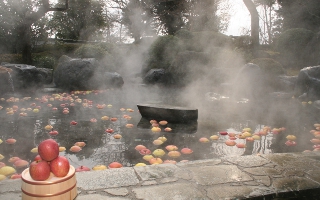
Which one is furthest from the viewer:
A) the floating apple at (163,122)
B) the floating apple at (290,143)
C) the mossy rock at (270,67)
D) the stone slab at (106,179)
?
the mossy rock at (270,67)

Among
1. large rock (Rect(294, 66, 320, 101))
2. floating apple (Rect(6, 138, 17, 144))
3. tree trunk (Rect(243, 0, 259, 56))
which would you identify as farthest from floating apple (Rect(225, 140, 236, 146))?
tree trunk (Rect(243, 0, 259, 56))

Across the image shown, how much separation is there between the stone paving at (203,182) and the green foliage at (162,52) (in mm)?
15010

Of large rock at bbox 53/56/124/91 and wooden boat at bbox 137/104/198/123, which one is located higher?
→ large rock at bbox 53/56/124/91

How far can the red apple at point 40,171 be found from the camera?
5.59ft

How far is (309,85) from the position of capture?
374 inches

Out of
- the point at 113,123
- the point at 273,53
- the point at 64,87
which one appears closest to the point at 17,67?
the point at 64,87

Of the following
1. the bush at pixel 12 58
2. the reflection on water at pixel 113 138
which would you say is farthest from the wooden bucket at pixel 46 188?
the bush at pixel 12 58

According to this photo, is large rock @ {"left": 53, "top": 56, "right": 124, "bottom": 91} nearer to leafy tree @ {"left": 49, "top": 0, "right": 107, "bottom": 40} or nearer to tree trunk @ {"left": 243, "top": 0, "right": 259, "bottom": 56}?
tree trunk @ {"left": 243, "top": 0, "right": 259, "bottom": 56}

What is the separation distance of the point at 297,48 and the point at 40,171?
60.9ft

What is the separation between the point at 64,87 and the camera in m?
12.1

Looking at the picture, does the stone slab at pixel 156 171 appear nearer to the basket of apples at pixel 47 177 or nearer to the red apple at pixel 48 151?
the basket of apples at pixel 47 177

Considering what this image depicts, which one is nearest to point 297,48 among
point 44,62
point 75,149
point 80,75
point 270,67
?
point 270,67

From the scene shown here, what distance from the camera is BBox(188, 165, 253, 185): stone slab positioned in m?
2.38

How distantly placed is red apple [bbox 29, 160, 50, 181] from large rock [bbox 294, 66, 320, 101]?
31.8 ft
